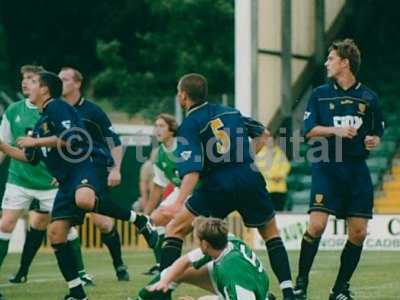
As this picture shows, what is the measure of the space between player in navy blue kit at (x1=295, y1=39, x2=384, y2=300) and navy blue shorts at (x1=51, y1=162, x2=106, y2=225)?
1909 mm

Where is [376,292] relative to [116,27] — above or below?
below

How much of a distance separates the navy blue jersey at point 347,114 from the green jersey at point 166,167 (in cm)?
495

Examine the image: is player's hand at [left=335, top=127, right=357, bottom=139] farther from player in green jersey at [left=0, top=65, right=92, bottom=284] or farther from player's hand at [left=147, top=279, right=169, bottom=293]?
player in green jersey at [left=0, top=65, right=92, bottom=284]

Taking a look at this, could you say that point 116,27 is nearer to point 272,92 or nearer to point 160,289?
point 272,92

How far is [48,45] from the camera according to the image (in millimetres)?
38500

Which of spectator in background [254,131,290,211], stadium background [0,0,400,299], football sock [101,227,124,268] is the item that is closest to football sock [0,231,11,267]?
football sock [101,227,124,268]

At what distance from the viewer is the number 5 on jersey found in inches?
470

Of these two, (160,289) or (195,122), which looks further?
(195,122)

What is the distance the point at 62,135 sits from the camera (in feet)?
40.4

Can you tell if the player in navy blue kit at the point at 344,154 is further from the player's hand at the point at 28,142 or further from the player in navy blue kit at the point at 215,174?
the player's hand at the point at 28,142

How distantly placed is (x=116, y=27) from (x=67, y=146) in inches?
1035

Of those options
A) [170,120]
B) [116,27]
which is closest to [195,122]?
[170,120]

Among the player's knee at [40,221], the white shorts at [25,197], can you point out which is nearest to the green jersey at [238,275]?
the white shorts at [25,197]

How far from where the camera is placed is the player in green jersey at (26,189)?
15125 mm
